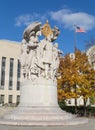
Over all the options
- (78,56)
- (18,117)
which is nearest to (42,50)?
(18,117)

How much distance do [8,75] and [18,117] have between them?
58.1 meters

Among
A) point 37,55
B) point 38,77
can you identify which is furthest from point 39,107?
point 37,55

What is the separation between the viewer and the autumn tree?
99.0 feet

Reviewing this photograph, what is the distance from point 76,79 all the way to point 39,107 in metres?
11.8

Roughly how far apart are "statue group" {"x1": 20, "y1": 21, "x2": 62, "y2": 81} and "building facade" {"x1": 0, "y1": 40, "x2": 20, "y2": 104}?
178 feet

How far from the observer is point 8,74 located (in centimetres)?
7512

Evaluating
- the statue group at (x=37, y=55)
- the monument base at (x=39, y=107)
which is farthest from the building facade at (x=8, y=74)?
the monument base at (x=39, y=107)

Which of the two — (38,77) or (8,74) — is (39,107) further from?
(8,74)

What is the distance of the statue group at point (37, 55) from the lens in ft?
65.7

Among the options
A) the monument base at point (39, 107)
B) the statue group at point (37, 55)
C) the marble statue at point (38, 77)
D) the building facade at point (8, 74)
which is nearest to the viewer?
the monument base at point (39, 107)

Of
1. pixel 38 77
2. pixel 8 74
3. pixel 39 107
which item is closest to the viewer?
pixel 39 107

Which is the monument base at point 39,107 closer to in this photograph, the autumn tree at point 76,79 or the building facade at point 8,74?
the autumn tree at point 76,79

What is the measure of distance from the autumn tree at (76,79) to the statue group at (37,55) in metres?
9.72

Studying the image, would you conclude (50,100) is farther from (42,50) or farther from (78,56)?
(78,56)
